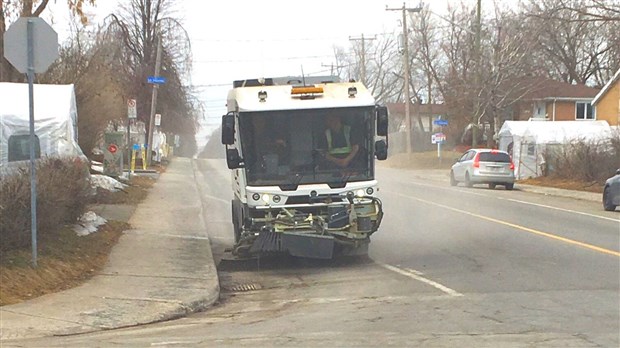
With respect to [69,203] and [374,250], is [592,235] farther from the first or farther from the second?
[69,203]

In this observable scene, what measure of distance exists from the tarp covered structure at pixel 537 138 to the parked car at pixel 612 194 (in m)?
15.5

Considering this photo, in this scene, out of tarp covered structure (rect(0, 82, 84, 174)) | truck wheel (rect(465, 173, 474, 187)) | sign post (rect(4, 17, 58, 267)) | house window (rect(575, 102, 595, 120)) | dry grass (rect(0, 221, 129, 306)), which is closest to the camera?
dry grass (rect(0, 221, 129, 306))

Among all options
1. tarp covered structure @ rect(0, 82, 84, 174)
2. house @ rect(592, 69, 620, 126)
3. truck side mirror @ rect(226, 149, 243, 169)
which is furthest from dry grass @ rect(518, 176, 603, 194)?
truck side mirror @ rect(226, 149, 243, 169)

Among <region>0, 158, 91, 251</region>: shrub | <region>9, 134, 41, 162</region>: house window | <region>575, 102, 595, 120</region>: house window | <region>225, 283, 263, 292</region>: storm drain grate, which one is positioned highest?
<region>575, 102, 595, 120</region>: house window

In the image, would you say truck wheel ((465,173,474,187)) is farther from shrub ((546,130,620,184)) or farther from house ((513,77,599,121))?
house ((513,77,599,121))

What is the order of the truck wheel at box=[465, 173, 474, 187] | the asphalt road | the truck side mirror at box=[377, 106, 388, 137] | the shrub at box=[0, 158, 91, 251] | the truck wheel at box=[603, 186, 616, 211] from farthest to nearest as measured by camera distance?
the truck wheel at box=[465, 173, 474, 187], the truck wheel at box=[603, 186, 616, 211], the truck side mirror at box=[377, 106, 388, 137], the shrub at box=[0, 158, 91, 251], the asphalt road

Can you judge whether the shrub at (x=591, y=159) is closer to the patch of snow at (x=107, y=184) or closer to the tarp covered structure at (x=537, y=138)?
the tarp covered structure at (x=537, y=138)

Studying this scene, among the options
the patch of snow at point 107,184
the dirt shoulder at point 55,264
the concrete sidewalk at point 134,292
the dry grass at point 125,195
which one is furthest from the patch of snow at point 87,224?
the patch of snow at point 107,184

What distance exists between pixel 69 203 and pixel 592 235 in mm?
10256

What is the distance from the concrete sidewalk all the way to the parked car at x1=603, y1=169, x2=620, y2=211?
1210 cm

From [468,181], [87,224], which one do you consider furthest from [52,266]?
[468,181]

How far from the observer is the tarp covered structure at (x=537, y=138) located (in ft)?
127

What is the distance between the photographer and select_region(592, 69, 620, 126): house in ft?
159

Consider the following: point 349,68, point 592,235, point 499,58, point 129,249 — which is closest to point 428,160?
point 499,58
